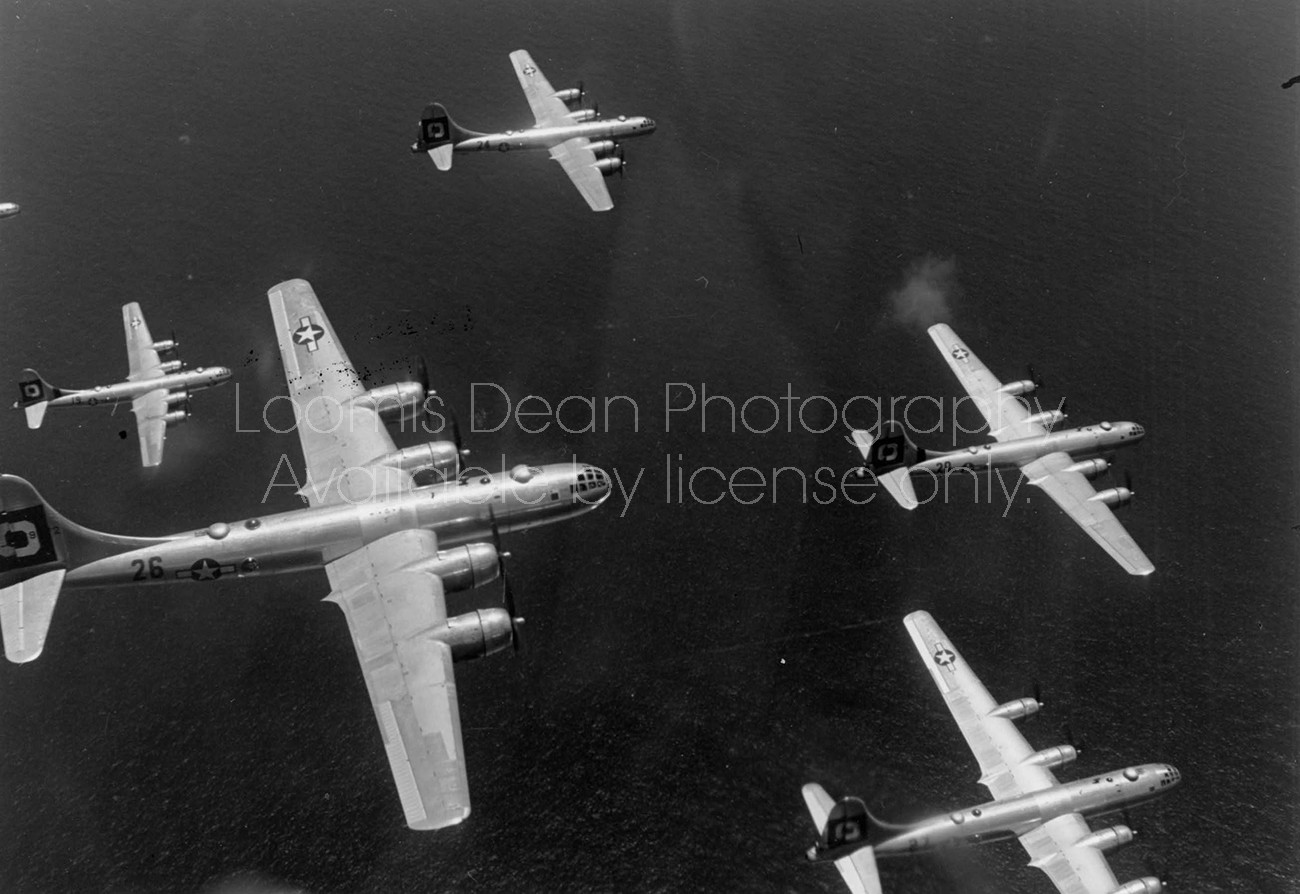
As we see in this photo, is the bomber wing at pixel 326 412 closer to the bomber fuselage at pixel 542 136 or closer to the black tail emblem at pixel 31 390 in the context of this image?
the black tail emblem at pixel 31 390

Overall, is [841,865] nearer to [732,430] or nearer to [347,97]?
[732,430]

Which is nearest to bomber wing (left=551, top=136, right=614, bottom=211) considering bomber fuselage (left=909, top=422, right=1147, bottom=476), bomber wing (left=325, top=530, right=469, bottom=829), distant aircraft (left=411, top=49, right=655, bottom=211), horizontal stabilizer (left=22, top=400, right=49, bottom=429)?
distant aircraft (left=411, top=49, right=655, bottom=211)

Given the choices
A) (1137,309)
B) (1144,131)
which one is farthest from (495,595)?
(1144,131)

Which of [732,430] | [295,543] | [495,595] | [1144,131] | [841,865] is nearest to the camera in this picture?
[841,865]

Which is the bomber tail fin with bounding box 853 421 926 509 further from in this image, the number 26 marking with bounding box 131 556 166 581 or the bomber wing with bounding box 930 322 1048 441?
the number 26 marking with bounding box 131 556 166 581

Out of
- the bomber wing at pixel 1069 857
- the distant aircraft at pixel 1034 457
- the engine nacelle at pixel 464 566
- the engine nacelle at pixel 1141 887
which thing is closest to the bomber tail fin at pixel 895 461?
the distant aircraft at pixel 1034 457

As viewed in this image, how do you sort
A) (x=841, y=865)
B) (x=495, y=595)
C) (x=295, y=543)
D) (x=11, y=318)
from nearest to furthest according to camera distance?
(x=841, y=865), (x=295, y=543), (x=495, y=595), (x=11, y=318)
